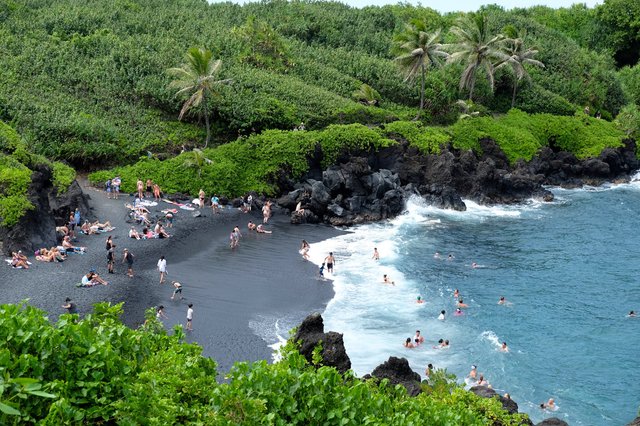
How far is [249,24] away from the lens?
71.9m

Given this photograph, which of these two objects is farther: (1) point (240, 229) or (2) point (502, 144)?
(2) point (502, 144)

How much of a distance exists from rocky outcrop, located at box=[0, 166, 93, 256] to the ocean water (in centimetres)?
1498

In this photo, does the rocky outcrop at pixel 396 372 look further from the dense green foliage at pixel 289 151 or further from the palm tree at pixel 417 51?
the palm tree at pixel 417 51

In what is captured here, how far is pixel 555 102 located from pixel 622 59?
124ft

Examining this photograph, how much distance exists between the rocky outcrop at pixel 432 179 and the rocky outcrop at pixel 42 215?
48.3ft

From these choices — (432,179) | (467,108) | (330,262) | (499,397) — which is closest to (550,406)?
(499,397)

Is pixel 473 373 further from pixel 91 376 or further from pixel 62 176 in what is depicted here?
pixel 62 176

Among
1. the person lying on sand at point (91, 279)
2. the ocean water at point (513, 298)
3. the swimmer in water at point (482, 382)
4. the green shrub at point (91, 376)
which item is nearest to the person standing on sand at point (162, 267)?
the person lying on sand at point (91, 279)

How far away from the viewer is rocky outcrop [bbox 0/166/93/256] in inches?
1494

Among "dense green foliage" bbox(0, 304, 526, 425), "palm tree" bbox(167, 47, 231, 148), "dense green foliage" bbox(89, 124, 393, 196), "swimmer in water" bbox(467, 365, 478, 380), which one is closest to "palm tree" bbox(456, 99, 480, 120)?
"dense green foliage" bbox(89, 124, 393, 196)

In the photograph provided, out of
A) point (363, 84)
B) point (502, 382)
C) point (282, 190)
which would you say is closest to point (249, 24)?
point (363, 84)

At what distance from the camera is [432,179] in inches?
2313

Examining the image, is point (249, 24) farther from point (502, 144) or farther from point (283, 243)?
point (283, 243)

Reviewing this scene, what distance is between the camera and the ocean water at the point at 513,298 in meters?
31.5
